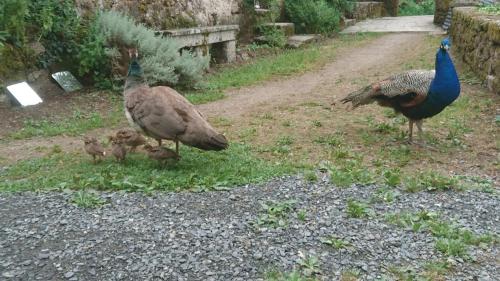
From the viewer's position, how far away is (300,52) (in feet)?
41.7

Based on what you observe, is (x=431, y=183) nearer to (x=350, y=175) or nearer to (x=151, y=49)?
(x=350, y=175)

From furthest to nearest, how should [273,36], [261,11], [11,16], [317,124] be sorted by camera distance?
[261,11] → [273,36] → [11,16] → [317,124]

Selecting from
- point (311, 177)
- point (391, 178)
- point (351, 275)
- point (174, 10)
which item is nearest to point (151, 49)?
point (174, 10)

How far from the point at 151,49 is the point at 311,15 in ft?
24.7

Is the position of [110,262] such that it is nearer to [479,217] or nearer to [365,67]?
[479,217]

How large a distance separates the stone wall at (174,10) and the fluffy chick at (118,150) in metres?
4.33

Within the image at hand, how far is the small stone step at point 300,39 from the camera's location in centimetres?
1354

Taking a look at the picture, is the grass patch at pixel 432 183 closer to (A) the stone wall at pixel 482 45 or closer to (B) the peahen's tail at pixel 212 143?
(B) the peahen's tail at pixel 212 143

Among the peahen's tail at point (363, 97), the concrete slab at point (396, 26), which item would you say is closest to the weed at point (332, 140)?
the peahen's tail at point (363, 97)

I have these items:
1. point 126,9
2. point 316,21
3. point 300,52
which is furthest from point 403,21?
point 126,9

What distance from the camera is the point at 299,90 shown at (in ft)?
29.8

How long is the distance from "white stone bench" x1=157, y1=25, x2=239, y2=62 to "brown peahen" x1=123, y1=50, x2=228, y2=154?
14.9 feet

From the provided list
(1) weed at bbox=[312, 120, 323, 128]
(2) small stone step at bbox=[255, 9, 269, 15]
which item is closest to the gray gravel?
(1) weed at bbox=[312, 120, 323, 128]

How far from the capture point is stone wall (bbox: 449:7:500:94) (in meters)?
8.08
